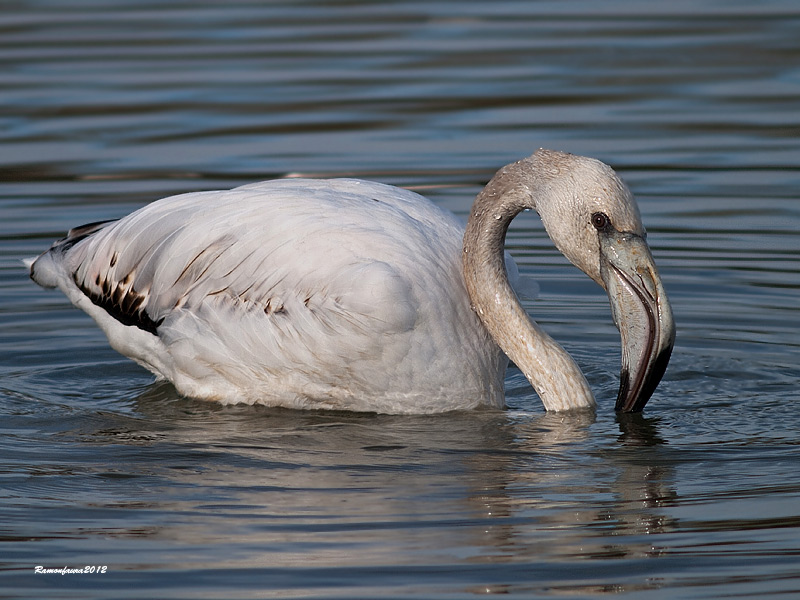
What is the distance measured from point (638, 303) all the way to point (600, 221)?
0.38m

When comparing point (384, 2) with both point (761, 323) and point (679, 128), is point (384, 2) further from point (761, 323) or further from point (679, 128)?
point (761, 323)

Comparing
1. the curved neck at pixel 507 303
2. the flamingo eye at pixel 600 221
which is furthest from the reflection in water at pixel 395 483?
the flamingo eye at pixel 600 221

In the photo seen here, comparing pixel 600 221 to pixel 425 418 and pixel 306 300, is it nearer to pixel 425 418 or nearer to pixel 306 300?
pixel 425 418

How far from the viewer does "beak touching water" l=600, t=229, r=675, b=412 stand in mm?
6379

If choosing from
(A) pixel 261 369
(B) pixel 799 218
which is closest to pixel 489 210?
(A) pixel 261 369

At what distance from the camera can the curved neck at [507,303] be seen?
684 cm

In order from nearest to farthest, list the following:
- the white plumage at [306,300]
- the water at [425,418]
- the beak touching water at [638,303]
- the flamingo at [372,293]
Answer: the water at [425,418] → the beak touching water at [638,303] → the flamingo at [372,293] → the white plumage at [306,300]

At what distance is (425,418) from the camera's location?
6859 mm

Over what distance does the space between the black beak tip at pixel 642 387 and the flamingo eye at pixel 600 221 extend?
1.86 ft

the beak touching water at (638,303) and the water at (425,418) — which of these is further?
the beak touching water at (638,303)

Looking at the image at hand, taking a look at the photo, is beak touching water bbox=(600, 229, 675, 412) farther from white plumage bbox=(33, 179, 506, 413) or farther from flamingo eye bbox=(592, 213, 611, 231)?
white plumage bbox=(33, 179, 506, 413)

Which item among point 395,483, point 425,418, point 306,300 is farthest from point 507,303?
point 395,483

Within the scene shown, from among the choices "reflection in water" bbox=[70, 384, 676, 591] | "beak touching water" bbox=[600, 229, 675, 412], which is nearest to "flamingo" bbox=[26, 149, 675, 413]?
"beak touching water" bbox=[600, 229, 675, 412]

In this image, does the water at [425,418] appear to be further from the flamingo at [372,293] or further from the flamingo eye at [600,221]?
the flamingo eye at [600,221]
